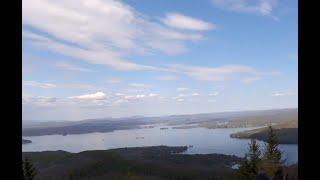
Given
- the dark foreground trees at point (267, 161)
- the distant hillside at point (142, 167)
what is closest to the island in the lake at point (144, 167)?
the distant hillside at point (142, 167)

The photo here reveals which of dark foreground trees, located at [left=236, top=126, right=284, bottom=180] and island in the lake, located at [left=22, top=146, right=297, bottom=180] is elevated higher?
dark foreground trees, located at [left=236, top=126, right=284, bottom=180]

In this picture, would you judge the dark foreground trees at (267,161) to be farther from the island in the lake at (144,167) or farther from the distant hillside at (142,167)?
the island in the lake at (144,167)

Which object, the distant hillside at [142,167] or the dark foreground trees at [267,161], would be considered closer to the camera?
the dark foreground trees at [267,161]

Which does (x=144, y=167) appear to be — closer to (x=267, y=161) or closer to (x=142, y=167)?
(x=142, y=167)

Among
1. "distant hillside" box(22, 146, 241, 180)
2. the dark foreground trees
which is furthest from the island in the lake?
the dark foreground trees

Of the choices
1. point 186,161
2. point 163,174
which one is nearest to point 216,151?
point 186,161

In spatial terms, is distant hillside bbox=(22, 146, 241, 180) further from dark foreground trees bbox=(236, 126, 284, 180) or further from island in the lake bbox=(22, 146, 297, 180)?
dark foreground trees bbox=(236, 126, 284, 180)

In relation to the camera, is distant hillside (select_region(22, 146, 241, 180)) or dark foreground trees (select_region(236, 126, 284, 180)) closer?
dark foreground trees (select_region(236, 126, 284, 180))

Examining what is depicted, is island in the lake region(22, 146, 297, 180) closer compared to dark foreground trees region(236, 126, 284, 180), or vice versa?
dark foreground trees region(236, 126, 284, 180)
